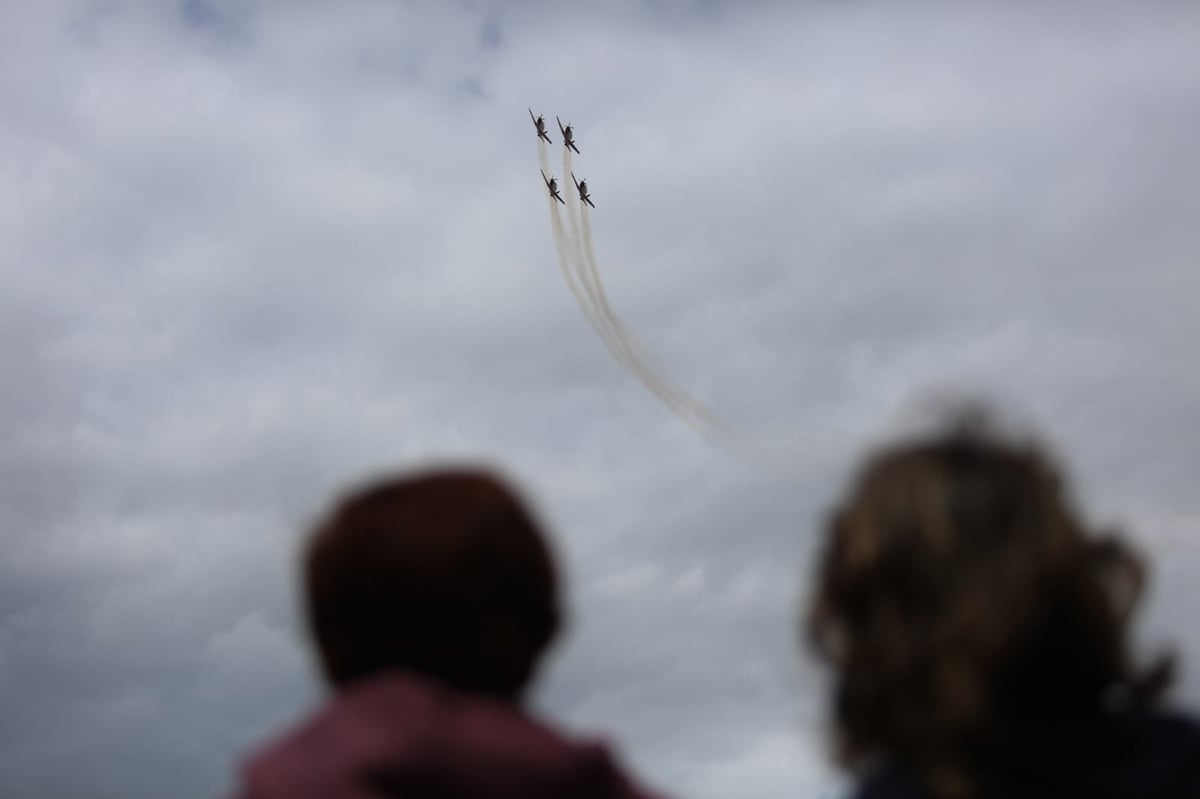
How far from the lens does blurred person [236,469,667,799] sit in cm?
515

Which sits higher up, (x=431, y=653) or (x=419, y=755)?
(x=431, y=653)

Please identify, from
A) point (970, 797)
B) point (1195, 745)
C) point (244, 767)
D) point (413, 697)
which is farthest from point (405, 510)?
point (1195, 745)

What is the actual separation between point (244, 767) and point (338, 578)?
924 mm

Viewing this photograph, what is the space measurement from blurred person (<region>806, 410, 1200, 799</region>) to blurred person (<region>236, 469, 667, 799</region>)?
47.9 inches

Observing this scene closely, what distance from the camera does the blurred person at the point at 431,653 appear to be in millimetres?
5152

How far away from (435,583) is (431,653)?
360mm

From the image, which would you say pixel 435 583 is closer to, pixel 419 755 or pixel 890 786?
pixel 419 755

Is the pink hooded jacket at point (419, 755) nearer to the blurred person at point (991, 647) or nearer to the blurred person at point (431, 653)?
the blurred person at point (431, 653)

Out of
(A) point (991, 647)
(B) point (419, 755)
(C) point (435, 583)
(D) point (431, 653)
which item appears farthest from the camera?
(D) point (431, 653)

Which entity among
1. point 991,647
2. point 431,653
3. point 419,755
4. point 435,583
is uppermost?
point 435,583

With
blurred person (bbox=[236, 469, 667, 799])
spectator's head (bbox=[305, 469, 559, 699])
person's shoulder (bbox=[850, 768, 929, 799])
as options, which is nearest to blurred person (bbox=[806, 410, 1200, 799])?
person's shoulder (bbox=[850, 768, 929, 799])

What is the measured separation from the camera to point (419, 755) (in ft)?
16.8

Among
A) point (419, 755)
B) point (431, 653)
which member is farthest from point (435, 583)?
point (419, 755)

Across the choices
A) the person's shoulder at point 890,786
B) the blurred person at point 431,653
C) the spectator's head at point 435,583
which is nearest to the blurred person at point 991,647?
the person's shoulder at point 890,786
